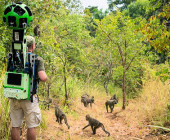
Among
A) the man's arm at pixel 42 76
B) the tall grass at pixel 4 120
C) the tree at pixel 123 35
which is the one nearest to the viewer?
the man's arm at pixel 42 76

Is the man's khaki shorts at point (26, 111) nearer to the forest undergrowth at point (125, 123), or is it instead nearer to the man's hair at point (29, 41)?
the man's hair at point (29, 41)

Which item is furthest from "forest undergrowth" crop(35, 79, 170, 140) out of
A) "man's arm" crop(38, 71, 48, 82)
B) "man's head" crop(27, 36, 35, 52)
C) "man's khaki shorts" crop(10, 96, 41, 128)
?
"man's head" crop(27, 36, 35, 52)

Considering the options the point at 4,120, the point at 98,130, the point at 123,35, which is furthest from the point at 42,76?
the point at 123,35

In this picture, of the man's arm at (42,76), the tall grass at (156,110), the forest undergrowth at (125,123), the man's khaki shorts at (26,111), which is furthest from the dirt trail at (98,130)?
the man's arm at (42,76)

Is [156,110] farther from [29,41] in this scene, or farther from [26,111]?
[29,41]

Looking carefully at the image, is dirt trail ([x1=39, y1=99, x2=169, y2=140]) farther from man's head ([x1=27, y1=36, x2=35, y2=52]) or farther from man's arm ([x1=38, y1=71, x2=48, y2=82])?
man's head ([x1=27, y1=36, x2=35, y2=52])

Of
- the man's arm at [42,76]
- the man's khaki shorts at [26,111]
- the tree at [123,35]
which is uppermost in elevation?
the tree at [123,35]

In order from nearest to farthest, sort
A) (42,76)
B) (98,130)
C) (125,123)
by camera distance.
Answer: (42,76) < (98,130) < (125,123)

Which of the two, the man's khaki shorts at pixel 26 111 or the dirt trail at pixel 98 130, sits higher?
the man's khaki shorts at pixel 26 111

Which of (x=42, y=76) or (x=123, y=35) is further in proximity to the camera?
(x=123, y=35)

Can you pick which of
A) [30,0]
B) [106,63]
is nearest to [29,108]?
[30,0]

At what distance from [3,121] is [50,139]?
3.69ft

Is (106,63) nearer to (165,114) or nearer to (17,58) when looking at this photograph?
(165,114)

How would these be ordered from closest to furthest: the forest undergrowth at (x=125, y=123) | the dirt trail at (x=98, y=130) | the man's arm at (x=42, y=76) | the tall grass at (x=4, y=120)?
the man's arm at (x=42, y=76) < the tall grass at (x=4, y=120) < the dirt trail at (x=98, y=130) < the forest undergrowth at (x=125, y=123)
